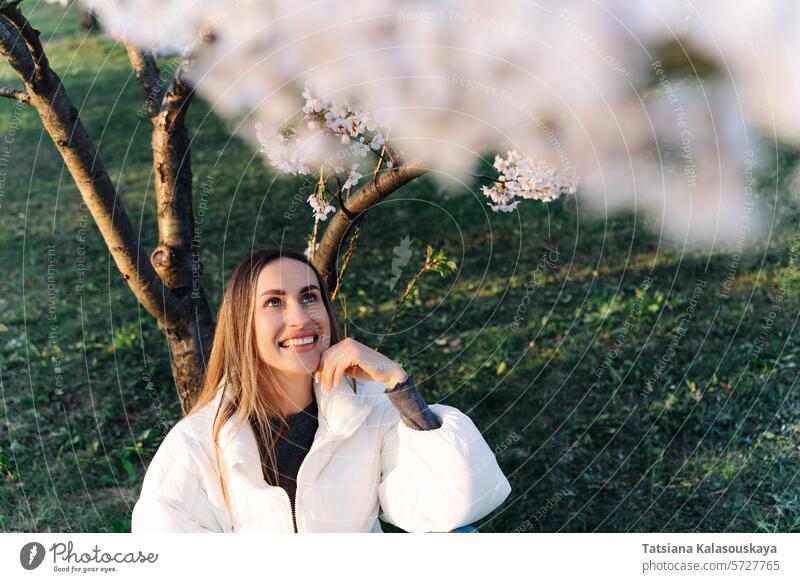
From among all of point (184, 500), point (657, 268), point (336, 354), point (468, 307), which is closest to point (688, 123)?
point (657, 268)

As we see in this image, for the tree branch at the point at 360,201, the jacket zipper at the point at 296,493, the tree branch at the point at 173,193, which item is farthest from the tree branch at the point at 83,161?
the jacket zipper at the point at 296,493

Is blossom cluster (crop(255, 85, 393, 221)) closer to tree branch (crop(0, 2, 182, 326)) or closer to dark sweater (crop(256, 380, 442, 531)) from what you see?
tree branch (crop(0, 2, 182, 326))

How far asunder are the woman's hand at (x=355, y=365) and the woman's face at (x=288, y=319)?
0.25ft

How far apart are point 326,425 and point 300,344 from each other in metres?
0.24

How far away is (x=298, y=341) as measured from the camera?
241 centimetres

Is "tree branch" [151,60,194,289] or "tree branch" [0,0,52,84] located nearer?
A: "tree branch" [0,0,52,84]

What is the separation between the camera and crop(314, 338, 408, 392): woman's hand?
7.52 ft

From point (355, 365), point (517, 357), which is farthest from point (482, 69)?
point (355, 365)

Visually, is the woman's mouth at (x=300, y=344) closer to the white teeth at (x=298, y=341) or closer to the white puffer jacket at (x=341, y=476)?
the white teeth at (x=298, y=341)

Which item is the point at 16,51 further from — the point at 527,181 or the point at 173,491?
the point at 527,181

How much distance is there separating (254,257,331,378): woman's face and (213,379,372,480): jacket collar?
0.11m

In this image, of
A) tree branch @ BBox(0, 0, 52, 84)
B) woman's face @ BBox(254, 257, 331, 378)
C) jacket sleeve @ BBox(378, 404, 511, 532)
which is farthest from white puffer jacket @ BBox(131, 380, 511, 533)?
tree branch @ BBox(0, 0, 52, 84)

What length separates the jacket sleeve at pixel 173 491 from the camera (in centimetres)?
233

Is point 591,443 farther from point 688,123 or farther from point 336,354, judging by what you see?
point 336,354
